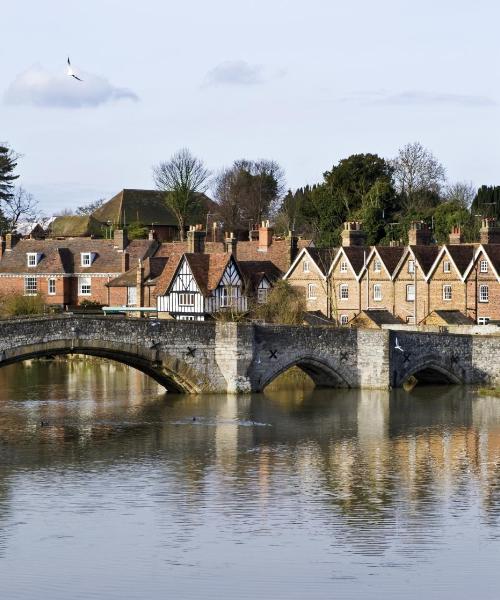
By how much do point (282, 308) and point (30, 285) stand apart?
23.1m

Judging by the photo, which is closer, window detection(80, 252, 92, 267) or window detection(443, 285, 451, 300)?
window detection(443, 285, 451, 300)

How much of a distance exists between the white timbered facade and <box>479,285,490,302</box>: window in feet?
37.3

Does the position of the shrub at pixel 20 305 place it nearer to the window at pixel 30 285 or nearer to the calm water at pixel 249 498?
the window at pixel 30 285

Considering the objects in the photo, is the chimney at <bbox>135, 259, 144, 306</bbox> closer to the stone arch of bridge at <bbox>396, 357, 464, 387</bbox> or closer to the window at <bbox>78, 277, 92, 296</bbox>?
the window at <bbox>78, 277, 92, 296</bbox>

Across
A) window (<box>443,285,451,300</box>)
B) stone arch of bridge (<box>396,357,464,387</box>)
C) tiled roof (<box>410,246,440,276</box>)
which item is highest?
tiled roof (<box>410,246,440,276</box>)

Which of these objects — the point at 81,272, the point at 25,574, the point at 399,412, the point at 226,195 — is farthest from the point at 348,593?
the point at 226,195

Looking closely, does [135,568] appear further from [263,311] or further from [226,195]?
[226,195]

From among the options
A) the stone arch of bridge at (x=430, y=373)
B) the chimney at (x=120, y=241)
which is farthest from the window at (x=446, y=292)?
the chimney at (x=120, y=241)

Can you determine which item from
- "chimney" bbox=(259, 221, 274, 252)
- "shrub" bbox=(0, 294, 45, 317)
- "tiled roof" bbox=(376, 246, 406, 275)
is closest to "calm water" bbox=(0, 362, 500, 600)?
"tiled roof" bbox=(376, 246, 406, 275)

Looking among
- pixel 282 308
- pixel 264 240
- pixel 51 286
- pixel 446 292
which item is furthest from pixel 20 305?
pixel 446 292

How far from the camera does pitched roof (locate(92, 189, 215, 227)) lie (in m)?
101

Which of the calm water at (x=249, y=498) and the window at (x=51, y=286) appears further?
the window at (x=51, y=286)

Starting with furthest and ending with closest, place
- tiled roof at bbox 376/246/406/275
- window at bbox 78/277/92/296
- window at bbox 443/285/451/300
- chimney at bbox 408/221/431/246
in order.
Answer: window at bbox 78/277/92/296 < chimney at bbox 408/221/431/246 < tiled roof at bbox 376/246/406/275 < window at bbox 443/285/451/300

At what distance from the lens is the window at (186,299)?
7156cm
